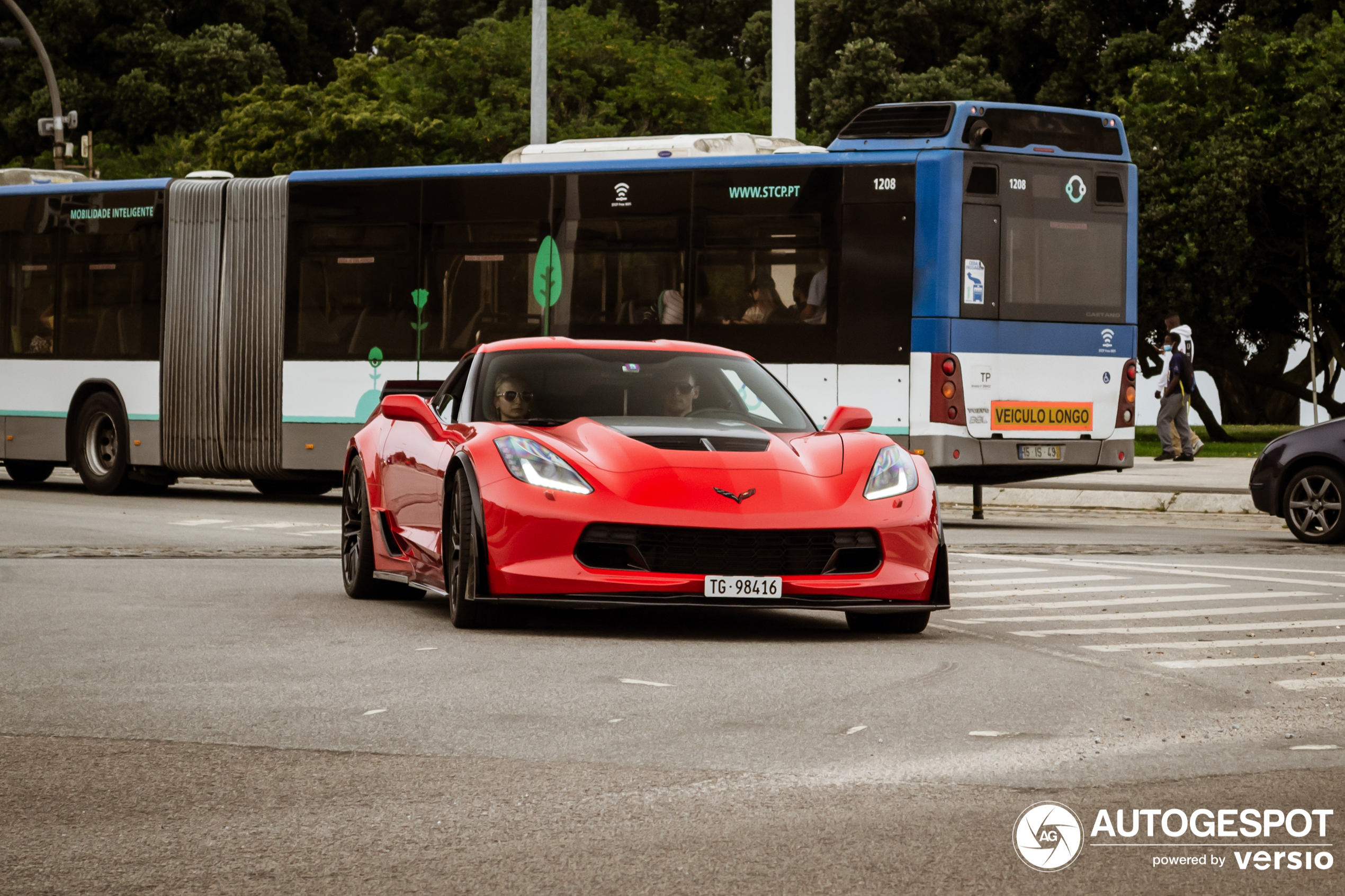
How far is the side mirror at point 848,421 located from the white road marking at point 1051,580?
8.61 feet

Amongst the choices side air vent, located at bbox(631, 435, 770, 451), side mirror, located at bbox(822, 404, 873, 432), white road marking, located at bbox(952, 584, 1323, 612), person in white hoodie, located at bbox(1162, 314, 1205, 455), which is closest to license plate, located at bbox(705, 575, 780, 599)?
side air vent, located at bbox(631, 435, 770, 451)

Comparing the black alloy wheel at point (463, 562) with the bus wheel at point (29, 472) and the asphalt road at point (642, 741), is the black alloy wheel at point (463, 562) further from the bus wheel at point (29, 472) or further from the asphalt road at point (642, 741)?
the bus wheel at point (29, 472)

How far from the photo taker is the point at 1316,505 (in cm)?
1625

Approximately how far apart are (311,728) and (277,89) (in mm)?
42566

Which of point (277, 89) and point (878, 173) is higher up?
point (277, 89)

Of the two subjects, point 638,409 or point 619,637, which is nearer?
point 619,637

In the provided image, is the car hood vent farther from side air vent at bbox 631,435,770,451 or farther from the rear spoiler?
the rear spoiler

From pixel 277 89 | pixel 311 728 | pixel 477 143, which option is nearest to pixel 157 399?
pixel 311 728

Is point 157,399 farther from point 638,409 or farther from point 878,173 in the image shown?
point 638,409

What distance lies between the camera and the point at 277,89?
4719 cm

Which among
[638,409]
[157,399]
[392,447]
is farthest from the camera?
[157,399]

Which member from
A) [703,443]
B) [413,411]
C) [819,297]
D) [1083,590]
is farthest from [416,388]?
[819,297]

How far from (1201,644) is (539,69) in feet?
70.8

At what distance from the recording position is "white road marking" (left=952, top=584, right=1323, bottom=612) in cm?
1062
